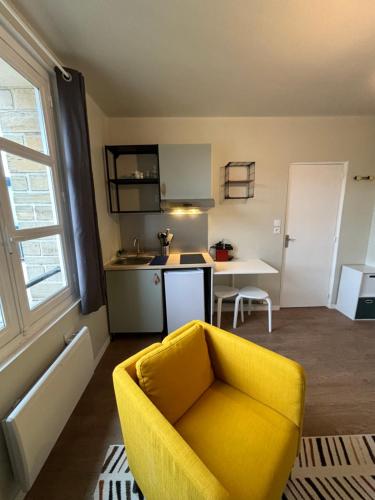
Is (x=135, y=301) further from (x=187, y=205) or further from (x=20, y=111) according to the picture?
(x=20, y=111)

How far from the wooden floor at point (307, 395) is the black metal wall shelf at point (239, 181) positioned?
165 cm

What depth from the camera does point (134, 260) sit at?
243 cm

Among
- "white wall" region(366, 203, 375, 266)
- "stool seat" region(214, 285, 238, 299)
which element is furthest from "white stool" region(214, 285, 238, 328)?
"white wall" region(366, 203, 375, 266)

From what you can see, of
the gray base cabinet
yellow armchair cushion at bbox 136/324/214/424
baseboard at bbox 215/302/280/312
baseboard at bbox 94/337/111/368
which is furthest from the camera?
baseboard at bbox 215/302/280/312

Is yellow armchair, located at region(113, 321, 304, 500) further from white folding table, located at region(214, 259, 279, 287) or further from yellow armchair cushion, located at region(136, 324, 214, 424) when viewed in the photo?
white folding table, located at region(214, 259, 279, 287)

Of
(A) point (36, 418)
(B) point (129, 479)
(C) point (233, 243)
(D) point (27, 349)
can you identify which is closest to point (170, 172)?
(C) point (233, 243)

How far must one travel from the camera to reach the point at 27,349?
1155 mm

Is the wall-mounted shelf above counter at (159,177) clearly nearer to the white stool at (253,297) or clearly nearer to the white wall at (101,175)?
the white wall at (101,175)

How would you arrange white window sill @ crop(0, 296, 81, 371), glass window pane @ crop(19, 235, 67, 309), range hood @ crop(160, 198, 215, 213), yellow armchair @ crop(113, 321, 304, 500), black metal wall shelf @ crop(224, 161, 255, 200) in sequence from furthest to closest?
black metal wall shelf @ crop(224, 161, 255, 200) → range hood @ crop(160, 198, 215, 213) → glass window pane @ crop(19, 235, 67, 309) → white window sill @ crop(0, 296, 81, 371) → yellow armchair @ crop(113, 321, 304, 500)

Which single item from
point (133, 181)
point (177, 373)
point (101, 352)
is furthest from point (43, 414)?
point (133, 181)

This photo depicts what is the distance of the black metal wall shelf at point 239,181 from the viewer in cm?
264

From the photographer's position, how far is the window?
1.11 metres

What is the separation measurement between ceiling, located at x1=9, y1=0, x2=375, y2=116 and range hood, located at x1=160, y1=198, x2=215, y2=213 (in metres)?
1.03

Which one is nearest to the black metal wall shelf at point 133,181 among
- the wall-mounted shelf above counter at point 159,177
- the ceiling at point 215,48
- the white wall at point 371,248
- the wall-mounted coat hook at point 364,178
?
the wall-mounted shelf above counter at point 159,177
